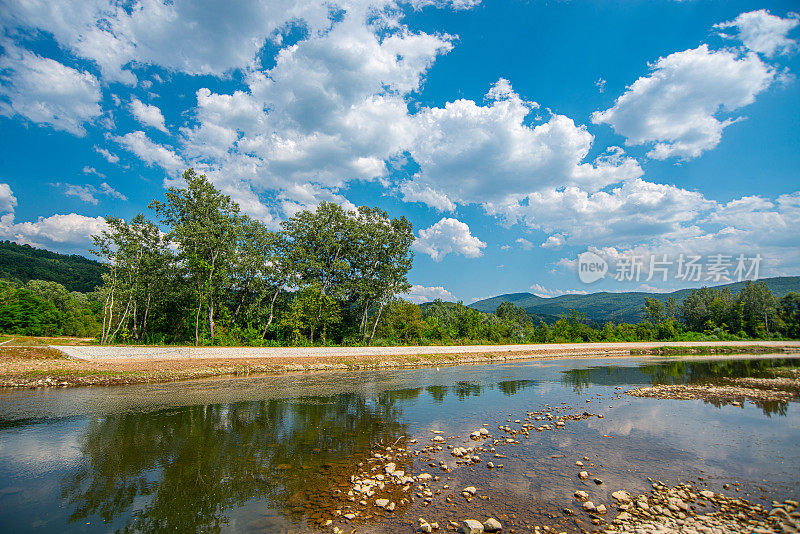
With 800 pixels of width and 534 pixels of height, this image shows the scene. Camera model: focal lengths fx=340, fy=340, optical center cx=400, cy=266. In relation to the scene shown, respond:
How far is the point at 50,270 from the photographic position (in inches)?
5340

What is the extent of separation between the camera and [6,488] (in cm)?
775

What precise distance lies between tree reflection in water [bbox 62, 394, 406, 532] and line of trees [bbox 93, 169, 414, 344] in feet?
91.4

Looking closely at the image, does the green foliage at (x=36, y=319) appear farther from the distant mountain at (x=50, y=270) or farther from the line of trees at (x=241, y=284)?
the distant mountain at (x=50, y=270)

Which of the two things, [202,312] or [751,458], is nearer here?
[751,458]

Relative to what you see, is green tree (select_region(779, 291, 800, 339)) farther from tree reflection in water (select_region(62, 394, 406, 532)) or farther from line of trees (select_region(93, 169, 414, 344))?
tree reflection in water (select_region(62, 394, 406, 532))

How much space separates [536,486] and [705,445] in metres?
6.98

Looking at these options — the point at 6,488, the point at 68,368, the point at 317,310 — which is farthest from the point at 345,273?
the point at 6,488

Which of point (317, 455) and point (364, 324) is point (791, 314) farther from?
point (317, 455)

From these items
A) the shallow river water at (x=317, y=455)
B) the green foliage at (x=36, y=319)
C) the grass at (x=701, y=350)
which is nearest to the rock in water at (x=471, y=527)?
the shallow river water at (x=317, y=455)

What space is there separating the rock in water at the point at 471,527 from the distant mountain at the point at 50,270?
148808 mm

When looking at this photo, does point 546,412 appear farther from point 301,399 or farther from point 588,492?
point 301,399

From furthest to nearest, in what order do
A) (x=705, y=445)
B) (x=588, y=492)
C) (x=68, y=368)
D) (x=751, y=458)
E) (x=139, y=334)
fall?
(x=139, y=334) → (x=68, y=368) → (x=705, y=445) → (x=751, y=458) → (x=588, y=492)

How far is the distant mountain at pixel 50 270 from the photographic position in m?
123

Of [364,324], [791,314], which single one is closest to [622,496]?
[364,324]
